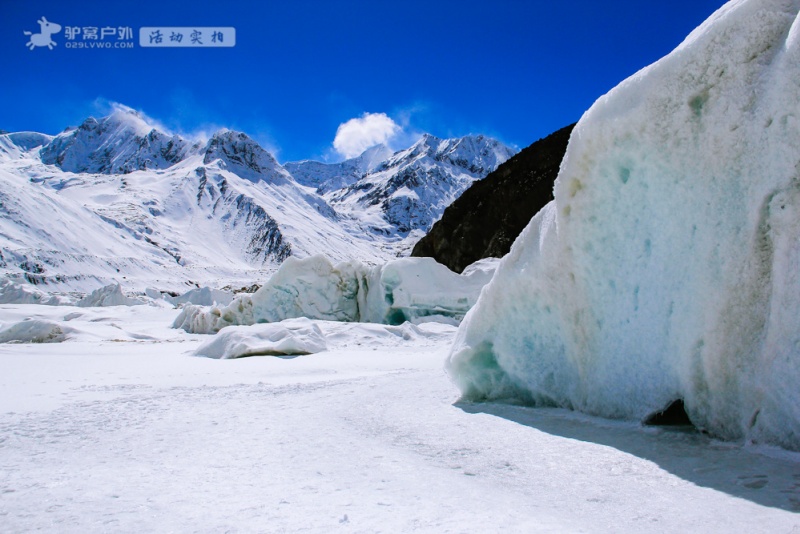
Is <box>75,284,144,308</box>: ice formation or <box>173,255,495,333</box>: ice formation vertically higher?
<box>75,284,144,308</box>: ice formation

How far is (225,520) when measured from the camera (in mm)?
1715

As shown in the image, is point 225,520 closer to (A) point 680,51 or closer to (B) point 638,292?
(B) point 638,292

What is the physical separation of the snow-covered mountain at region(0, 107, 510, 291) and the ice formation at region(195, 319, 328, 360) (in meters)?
53.2

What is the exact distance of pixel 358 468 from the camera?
7.64 ft

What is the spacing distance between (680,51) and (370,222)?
171 meters

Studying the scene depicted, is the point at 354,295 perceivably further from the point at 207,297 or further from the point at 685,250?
the point at 685,250

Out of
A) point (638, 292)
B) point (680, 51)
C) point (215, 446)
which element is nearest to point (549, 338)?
point (638, 292)

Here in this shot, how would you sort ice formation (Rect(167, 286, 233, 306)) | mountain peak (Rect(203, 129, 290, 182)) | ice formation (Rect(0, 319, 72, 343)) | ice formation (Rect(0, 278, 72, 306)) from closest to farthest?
ice formation (Rect(0, 319, 72, 343)) < ice formation (Rect(167, 286, 233, 306)) < ice formation (Rect(0, 278, 72, 306)) < mountain peak (Rect(203, 129, 290, 182))

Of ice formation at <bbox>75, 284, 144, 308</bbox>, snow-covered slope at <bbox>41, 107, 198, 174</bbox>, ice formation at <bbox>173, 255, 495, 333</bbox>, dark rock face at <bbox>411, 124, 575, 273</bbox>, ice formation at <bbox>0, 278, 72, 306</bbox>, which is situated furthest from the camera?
snow-covered slope at <bbox>41, 107, 198, 174</bbox>

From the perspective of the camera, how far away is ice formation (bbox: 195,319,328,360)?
7684 mm

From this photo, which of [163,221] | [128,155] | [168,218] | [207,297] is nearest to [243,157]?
[128,155]

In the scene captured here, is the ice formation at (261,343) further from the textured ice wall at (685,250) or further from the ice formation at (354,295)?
the ice formation at (354,295)

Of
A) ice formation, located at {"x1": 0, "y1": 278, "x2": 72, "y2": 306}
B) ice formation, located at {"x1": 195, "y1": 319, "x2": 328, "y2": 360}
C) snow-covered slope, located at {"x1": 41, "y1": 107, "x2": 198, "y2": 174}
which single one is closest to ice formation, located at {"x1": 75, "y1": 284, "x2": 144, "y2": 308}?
ice formation, located at {"x1": 0, "y1": 278, "x2": 72, "y2": 306}

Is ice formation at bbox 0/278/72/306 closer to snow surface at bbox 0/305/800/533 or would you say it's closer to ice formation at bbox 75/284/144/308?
ice formation at bbox 75/284/144/308
